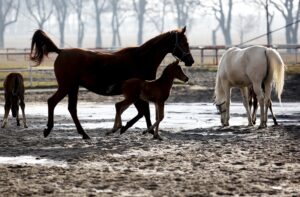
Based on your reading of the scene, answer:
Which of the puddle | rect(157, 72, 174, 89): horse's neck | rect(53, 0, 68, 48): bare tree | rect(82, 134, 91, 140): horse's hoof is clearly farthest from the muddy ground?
rect(53, 0, 68, 48): bare tree

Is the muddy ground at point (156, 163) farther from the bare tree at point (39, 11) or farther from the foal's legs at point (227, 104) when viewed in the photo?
the bare tree at point (39, 11)

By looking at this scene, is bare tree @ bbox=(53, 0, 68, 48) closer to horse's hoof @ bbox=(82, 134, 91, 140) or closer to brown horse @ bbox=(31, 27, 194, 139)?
brown horse @ bbox=(31, 27, 194, 139)

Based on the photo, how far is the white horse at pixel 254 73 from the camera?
15562mm

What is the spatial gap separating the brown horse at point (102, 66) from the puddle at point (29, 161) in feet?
8.67

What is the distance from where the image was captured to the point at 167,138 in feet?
45.3

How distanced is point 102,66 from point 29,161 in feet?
11.3

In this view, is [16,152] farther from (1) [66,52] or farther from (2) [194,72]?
(2) [194,72]

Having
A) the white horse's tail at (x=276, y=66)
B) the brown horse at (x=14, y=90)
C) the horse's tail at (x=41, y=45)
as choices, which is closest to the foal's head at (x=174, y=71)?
the horse's tail at (x=41, y=45)

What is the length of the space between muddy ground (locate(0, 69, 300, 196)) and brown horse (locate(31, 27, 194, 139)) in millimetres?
776

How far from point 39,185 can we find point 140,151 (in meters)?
3.25

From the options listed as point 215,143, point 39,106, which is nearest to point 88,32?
point 39,106

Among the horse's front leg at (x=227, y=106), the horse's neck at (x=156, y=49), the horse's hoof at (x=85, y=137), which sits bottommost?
the horse's hoof at (x=85, y=137)

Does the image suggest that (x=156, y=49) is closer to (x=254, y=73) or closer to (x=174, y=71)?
(x=174, y=71)

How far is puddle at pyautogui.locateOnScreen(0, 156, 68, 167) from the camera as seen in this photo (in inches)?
415
